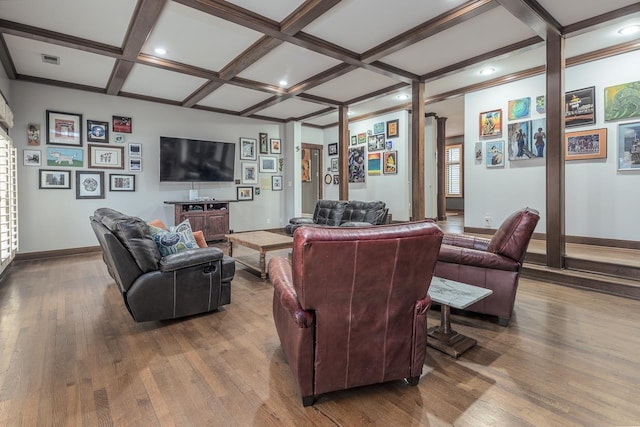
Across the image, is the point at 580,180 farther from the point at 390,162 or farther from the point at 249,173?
the point at 249,173

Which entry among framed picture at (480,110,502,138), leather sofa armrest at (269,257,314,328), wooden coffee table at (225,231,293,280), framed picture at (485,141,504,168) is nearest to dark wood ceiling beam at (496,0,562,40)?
framed picture at (480,110,502,138)

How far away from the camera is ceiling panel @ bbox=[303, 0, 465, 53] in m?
3.28

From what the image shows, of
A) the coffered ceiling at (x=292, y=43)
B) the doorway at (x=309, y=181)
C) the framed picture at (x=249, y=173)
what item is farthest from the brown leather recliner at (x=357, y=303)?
the doorway at (x=309, y=181)

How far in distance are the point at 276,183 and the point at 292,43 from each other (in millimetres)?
4615

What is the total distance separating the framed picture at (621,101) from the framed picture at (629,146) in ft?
0.50

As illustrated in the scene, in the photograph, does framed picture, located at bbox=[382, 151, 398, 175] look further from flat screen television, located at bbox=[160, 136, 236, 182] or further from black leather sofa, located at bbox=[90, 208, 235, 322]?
black leather sofa, located at bbox=[90, 208, 235, 322]

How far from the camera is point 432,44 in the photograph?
13.6 ft

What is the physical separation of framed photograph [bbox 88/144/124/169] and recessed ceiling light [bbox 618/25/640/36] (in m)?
7.65

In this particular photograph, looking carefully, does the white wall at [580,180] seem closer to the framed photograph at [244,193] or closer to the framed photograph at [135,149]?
the framed photograph at [244,193]

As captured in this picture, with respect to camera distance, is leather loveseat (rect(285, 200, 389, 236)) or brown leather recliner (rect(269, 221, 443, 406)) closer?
brown leather recliner (rect(269, 221, 443, 406))

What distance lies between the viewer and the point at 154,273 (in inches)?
105

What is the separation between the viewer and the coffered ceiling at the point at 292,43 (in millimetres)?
3299

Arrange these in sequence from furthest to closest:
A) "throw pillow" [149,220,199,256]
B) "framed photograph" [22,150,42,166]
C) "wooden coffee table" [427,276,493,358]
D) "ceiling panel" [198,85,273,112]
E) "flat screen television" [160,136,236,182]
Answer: "flat screen television" [160,136,236,182] < "ceiling panel" [198,85,273,112] < "framed photograph" [22,150,42,166] < "throw pillow" [149,220,199,256] < "wooden coffee table" [427,276,493,358]

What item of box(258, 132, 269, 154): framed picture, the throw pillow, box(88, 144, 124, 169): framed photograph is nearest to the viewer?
the throw pillow
